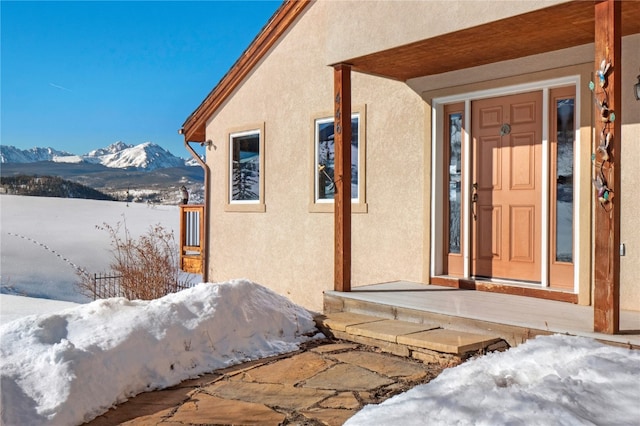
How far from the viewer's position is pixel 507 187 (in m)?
5.93

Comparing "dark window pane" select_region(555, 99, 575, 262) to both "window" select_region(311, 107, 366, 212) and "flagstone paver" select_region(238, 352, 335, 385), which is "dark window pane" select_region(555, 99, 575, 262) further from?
"flagstone paver" select_region(238, 352, 335, 385)

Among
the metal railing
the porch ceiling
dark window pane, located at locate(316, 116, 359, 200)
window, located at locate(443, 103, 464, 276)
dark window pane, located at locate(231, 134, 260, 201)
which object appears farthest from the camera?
the metal railing

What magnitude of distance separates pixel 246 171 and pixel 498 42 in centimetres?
537

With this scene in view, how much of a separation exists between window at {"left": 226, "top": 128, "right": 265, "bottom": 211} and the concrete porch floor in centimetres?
352

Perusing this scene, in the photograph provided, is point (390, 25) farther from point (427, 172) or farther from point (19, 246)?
point (19, 246)

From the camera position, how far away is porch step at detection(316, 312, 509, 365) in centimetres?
402

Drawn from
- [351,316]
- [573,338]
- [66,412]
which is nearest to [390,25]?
[351,316]

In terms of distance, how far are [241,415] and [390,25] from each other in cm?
388

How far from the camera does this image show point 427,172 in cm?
648

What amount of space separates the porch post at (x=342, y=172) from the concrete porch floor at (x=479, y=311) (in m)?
0.29

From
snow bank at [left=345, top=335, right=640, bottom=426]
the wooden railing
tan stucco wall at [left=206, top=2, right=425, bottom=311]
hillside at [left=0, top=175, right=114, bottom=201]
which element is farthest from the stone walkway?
hillside at [left=0, top=175, right=114, bottom=201]

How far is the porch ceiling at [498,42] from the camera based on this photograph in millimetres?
4312

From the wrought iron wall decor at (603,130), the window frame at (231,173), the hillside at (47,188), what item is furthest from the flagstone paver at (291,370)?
the hillside at (47,188)

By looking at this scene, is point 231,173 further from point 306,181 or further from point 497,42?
point 497,42
